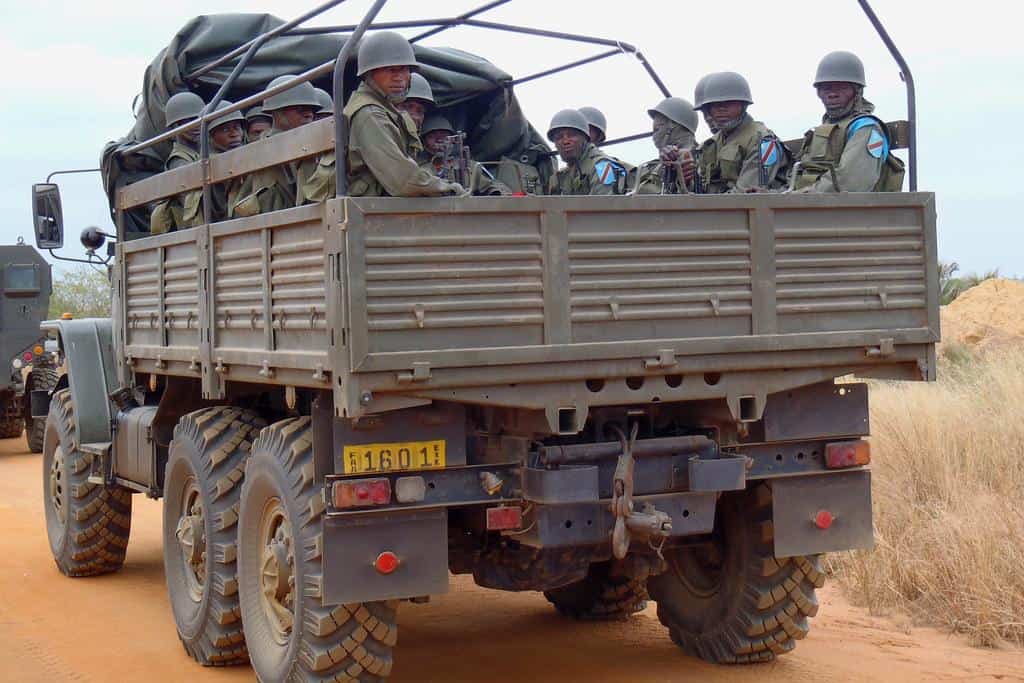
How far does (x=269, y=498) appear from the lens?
18.8 feet

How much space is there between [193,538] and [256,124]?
2.78 meters

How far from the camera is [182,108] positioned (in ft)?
25.5

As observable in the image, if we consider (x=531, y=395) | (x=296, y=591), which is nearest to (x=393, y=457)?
(x=531, y=395)

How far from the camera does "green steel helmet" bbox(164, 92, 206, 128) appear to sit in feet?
25.5

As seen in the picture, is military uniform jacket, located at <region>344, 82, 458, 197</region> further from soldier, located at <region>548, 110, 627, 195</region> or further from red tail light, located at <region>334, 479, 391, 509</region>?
soldier, located at <region>548, 110, 627, 195</region>

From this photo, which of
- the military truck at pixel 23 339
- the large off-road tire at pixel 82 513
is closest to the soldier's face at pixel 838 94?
the large off-road tire at pixel 82 513

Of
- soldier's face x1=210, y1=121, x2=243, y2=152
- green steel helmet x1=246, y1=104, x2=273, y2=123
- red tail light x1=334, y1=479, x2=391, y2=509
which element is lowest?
red tail light x1=334, y1=479, x2=391, y2=509

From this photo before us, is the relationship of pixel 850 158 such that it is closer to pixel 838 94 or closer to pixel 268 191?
pixel 838 94

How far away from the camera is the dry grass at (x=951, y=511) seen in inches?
272

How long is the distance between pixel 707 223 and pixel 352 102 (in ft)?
4.82

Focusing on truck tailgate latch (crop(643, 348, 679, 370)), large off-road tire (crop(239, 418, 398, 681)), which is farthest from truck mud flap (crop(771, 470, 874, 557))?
Result: large off-road tire (crop(239, 418, 398, 681))

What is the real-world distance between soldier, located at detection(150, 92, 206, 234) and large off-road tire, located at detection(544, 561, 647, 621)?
2.94 meters

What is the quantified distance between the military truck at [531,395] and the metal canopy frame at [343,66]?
39 millimetres

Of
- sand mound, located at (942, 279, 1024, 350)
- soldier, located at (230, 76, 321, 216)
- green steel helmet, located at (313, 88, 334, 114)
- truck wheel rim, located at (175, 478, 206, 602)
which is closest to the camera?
soldier, located at (230, 76, 321, 216)
